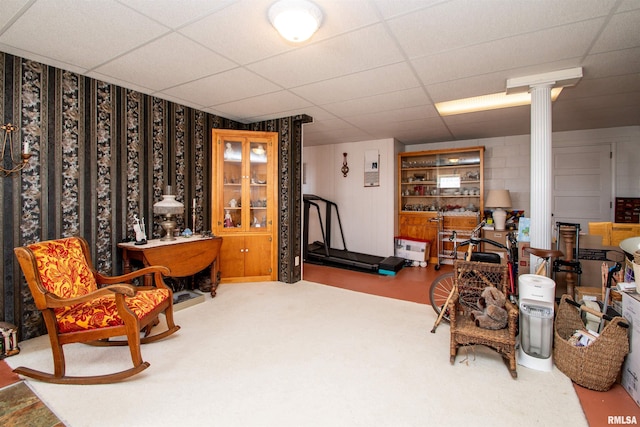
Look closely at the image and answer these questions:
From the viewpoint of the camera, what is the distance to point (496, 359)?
2.23m

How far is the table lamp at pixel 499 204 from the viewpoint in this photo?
182 inches

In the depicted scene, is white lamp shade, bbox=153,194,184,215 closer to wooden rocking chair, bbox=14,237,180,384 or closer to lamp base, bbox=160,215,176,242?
lamp base, bbox=160,215,176,242

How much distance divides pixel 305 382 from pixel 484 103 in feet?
11.6

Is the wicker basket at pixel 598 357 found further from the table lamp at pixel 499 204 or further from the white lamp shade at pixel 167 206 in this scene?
the white lamp shade at pixel 167 206

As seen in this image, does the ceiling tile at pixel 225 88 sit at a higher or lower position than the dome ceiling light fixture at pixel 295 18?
higher

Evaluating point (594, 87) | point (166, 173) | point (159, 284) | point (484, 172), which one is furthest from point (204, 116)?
point (484, 172)

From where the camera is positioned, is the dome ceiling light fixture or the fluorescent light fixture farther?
the fluorescent light fixture

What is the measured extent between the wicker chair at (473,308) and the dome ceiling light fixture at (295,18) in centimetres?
210

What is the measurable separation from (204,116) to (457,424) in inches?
161

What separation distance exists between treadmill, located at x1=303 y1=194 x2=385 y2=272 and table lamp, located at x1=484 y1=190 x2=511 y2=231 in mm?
1890

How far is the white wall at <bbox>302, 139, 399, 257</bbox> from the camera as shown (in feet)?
18.2

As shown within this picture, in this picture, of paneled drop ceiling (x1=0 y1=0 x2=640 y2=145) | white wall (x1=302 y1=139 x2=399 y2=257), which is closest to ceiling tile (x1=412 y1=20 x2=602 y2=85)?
paneled drop ceiling (x1=0 y1=0 x2=640 y2=145)

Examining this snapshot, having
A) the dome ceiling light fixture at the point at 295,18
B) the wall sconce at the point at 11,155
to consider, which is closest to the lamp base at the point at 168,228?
the wall sconce at the point at 11,155

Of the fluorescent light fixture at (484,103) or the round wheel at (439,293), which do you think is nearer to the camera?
the round wheel at (439,293)
